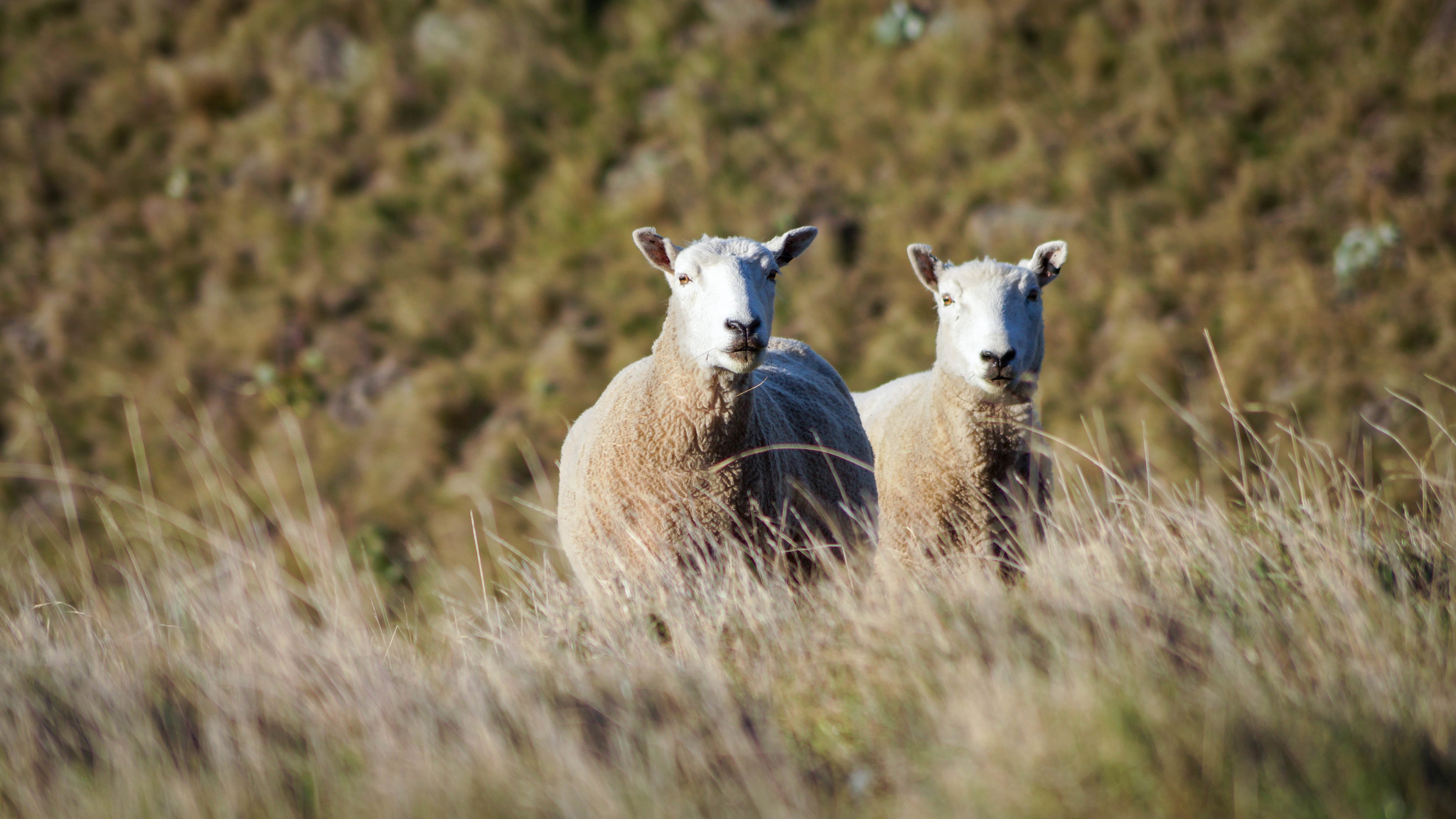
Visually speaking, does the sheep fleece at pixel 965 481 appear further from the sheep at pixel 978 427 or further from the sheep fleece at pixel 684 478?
the sheep fleece at pixel 684 478

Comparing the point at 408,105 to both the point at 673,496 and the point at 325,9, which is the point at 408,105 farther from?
the point at 673,496

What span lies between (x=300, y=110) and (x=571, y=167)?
3.69 metres

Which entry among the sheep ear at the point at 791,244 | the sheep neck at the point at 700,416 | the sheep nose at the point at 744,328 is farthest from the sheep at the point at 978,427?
the sheep nose at the point at 744,328

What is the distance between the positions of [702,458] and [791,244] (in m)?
1.03

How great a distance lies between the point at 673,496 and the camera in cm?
330

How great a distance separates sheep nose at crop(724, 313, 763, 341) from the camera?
305cm

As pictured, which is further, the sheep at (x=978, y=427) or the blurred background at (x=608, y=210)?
the blurred background at (x=608, y=210)

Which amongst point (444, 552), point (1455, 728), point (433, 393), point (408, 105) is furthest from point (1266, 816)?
point (408, 105)

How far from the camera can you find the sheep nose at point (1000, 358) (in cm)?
352

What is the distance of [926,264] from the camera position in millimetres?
4168

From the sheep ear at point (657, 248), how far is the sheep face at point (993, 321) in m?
1.09

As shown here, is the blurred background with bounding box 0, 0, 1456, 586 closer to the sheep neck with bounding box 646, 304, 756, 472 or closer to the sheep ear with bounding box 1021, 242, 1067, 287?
the sheep ear with bounding box 1021, 242, 1067, 287

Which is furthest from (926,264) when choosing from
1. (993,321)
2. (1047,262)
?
(993,321)

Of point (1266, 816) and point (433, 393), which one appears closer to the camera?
point (1266, 816)
